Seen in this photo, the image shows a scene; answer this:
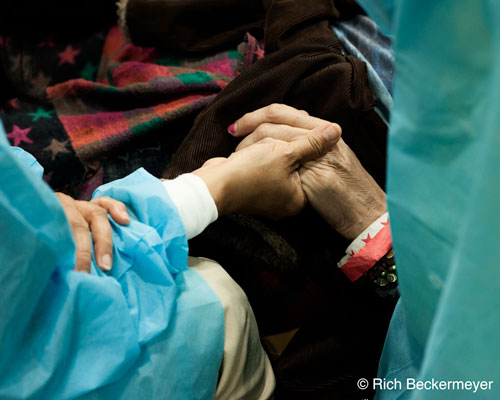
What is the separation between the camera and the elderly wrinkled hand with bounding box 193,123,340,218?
0.66m

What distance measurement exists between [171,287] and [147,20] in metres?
0.67

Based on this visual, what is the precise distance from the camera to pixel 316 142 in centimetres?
70

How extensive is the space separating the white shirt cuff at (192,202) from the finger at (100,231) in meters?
0.09

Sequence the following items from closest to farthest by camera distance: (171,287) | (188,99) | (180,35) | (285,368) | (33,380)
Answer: (33,380) → (171,287) → (285,368) → (188,99) → (180,35)

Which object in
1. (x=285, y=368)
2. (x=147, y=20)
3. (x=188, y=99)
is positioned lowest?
(x=285, y=368)

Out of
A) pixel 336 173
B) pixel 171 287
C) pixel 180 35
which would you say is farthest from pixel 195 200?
pixel 180 35

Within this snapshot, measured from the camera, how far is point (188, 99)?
88 cm

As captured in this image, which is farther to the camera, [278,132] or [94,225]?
[278,132]

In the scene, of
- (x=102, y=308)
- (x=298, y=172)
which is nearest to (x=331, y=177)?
(x=298, y=172)

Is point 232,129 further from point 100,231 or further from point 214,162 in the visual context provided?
point 100,231

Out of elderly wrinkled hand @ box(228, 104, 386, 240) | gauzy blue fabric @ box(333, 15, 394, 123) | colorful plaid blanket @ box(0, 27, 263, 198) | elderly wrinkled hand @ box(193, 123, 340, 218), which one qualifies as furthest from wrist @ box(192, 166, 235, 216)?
gauzy blue fabric @ box(333, 15, 394, 123)

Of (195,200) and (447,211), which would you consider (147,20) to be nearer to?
(195,200)

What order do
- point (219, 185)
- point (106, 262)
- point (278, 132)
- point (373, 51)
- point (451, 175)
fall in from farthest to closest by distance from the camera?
point (373, 51) → point (278, 132) → point (219, 185) → point (106, 262) → point (451, 175)

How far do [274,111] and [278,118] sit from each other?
0.01 meters
